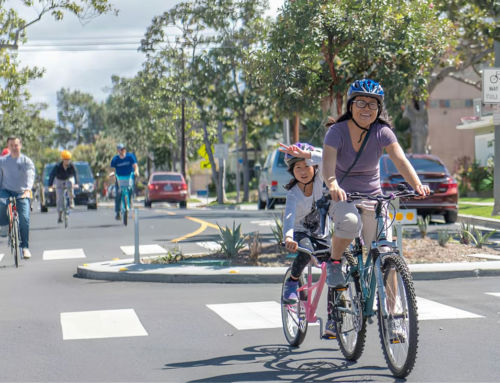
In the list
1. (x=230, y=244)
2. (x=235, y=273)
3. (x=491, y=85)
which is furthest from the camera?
(x=491, y=85)

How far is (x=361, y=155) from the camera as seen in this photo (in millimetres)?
6215

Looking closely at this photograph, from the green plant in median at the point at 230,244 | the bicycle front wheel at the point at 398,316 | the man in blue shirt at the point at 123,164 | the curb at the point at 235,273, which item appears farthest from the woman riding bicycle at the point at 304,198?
the man in blue shirt at the point at 123,164

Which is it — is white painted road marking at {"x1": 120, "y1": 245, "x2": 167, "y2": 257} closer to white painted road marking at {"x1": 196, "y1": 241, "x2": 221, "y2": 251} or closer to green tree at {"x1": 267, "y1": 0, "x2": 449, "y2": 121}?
white painted road marking at {"x1": 196, "y1": 241, "x2": 221, "y2": 251}

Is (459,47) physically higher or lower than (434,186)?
higher

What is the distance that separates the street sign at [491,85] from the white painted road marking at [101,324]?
12.4m

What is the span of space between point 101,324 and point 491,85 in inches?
526

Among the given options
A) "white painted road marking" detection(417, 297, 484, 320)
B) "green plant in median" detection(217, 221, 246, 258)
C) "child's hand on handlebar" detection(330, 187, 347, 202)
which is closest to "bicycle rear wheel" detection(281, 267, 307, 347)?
"child's hand on handlebar" detection(330, 187, 347, 202)

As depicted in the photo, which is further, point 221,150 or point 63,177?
point 221,150

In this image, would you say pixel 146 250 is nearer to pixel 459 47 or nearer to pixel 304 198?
pixel 304 198

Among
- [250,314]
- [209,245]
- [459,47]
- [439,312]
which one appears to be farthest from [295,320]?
[459,47]

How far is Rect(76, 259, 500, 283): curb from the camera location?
37.4 feet

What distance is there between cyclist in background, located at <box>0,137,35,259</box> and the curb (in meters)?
2.21

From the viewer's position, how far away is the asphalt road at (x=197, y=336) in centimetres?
611

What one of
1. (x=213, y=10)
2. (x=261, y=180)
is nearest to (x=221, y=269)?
(x=261, y=180)
